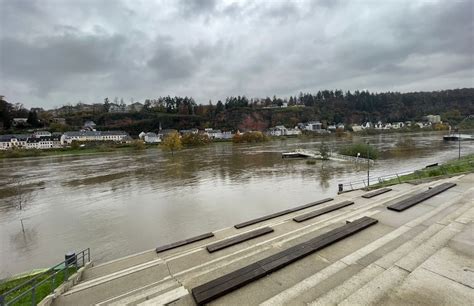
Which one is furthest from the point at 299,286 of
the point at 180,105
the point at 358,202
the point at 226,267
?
the point at 180,105

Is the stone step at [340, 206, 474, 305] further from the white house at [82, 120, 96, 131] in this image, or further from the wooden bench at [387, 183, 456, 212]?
the white house at [82, 120, 96, 131]

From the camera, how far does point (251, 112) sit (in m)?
159

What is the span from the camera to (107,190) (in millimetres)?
25500

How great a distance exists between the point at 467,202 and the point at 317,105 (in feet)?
637

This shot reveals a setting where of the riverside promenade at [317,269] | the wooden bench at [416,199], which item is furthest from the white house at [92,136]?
the wooden bench at [416,199]

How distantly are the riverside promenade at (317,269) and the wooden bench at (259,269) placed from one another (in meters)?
0.03

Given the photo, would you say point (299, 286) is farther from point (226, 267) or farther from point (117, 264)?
point (117, 264)

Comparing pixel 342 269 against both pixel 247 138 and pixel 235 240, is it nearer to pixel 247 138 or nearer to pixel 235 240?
pixel 235 240

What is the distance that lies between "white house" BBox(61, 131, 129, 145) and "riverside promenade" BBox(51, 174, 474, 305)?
112 m

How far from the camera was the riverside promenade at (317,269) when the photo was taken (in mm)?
5496

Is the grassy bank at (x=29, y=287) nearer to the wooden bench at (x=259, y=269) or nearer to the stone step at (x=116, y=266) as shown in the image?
the stone step at (x=116, y=266)

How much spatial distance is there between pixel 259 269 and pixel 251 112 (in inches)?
6134

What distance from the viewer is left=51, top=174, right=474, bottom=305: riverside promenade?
5.50 meters

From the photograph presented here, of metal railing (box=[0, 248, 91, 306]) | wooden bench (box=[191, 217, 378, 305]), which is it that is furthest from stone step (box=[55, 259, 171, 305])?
wooden bench (box=[191, 217, 378, 305])
